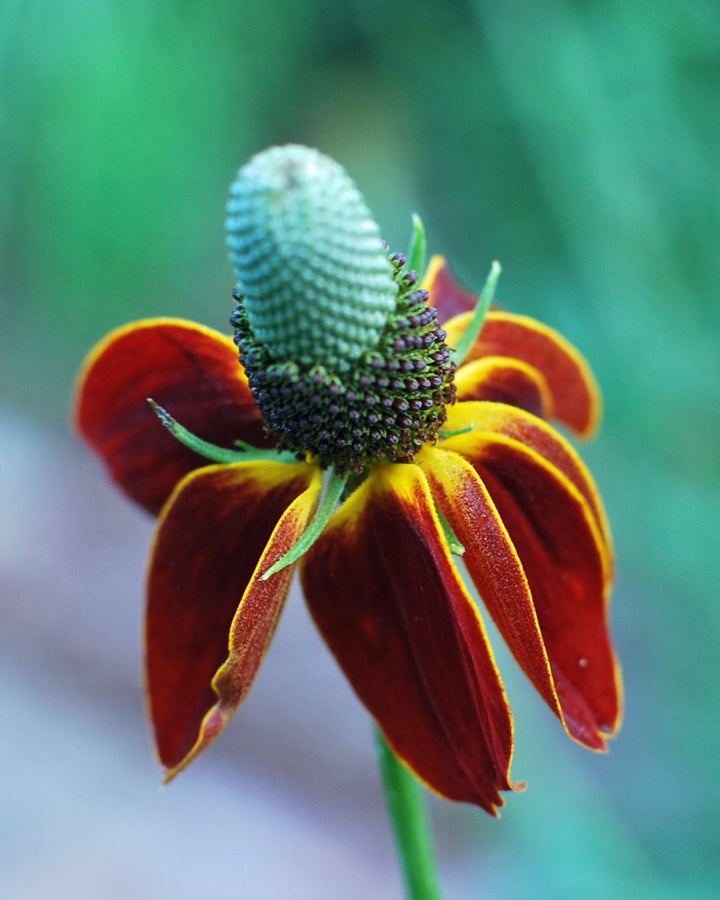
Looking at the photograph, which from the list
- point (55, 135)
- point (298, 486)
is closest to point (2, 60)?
point (55, 135)

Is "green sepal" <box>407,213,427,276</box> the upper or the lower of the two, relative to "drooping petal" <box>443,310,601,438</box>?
upper

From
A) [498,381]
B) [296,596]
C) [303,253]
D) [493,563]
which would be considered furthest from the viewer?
[296,596]

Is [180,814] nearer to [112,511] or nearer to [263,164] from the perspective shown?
[112,511]

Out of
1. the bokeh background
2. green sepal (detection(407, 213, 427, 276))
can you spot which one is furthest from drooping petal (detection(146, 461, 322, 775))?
the bokeh background

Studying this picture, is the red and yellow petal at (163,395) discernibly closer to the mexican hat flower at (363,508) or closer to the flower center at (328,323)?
the mexican hat flower at (363,508)

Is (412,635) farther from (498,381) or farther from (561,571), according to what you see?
(498,381)

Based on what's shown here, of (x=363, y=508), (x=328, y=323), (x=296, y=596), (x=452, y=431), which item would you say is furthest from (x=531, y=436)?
(x=296, y=596)

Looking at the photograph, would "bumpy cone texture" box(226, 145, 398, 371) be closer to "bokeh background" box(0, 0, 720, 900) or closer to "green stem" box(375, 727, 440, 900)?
"green stem" box(375, 727, 440, 900)
